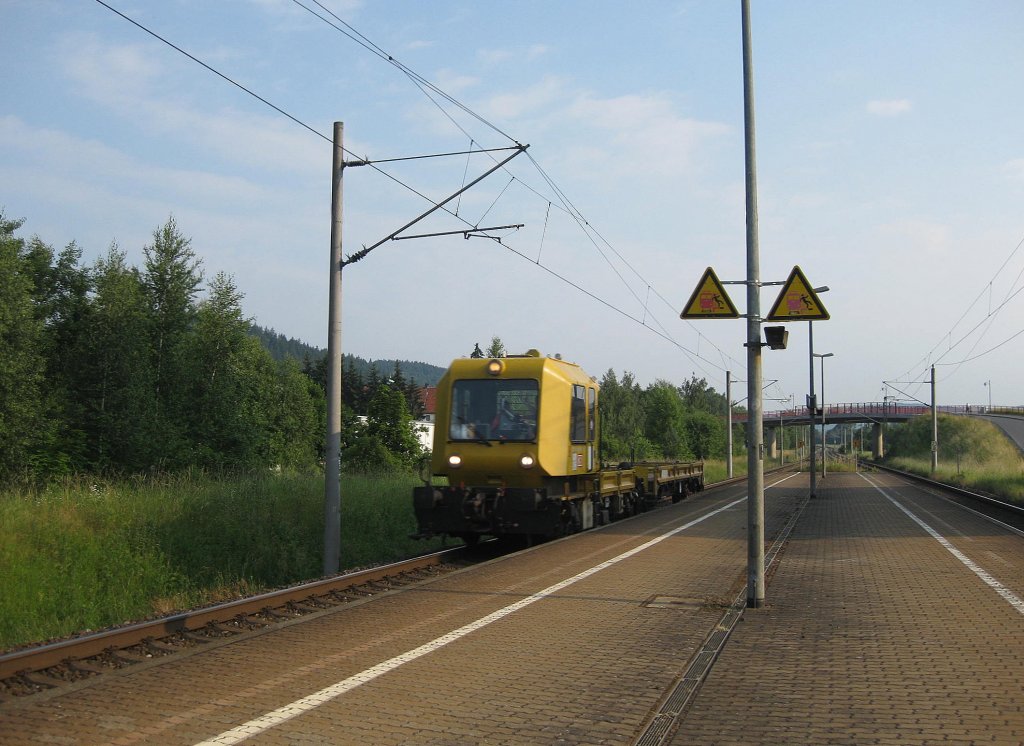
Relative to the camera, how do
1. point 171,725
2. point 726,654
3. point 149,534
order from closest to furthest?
1. point 171,725
2. point 726,654
3. point 149,534

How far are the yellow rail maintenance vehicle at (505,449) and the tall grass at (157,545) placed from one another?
5.22ft

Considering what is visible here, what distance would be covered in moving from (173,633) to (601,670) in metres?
3.80

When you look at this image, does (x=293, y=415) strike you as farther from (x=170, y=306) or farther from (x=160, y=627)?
(x=160, y=627)

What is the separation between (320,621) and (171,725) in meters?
3.37

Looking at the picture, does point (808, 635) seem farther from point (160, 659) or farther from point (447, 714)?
point (160, 659)

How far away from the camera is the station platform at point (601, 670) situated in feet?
17.2

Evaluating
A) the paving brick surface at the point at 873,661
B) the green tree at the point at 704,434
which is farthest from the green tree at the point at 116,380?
the green tree at the point at 704,434

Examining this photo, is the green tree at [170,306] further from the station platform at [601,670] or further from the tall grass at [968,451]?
the tall grass at [968,451]

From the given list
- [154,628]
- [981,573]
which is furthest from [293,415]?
[154,628]

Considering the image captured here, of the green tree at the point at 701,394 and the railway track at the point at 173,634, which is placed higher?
the green tree at the point at 701,394

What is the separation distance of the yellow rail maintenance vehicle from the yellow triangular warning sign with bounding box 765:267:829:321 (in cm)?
550

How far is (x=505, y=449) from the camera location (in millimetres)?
14609

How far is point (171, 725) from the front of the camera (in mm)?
5223

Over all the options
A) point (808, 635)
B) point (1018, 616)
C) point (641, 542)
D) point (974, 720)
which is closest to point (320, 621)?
point (808, 635)
